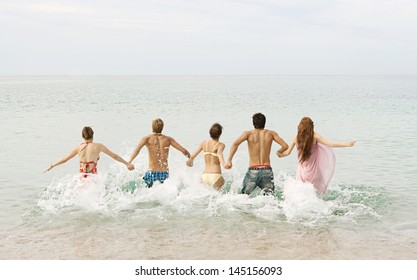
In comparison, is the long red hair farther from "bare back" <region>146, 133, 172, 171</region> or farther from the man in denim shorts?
"bare back" <region>146, 133, 172, 171</region>

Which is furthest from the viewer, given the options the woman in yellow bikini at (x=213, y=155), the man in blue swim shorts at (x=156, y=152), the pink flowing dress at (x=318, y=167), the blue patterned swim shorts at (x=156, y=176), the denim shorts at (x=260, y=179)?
the blue patterned swim shorts at (x=156, y=176)

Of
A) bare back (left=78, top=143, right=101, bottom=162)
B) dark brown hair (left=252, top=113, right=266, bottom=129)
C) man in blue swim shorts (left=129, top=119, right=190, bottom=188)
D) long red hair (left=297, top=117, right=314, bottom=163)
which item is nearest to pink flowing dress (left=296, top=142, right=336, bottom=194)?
long red hair (left=297, top=117, right=314, bottom=163)

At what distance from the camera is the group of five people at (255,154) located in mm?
9609

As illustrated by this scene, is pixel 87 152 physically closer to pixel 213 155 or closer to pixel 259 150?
pixel 213 155

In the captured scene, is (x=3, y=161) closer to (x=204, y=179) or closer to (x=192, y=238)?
(x=204, y=179)

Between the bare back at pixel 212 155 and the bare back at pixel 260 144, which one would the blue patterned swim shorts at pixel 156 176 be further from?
the bare back at pixel 260 144

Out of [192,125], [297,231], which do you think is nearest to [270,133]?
[297,231]

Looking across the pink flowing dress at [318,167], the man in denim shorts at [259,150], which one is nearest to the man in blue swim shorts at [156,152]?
the man in denim shorts at [259,150]

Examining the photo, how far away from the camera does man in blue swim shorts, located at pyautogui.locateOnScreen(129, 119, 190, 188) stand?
10.3 meters

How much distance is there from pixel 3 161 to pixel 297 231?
1239 centimetres

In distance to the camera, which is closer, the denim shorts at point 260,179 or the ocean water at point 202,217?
the ocean water at point 202,217

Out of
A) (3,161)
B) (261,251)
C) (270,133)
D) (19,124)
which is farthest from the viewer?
(19,124)

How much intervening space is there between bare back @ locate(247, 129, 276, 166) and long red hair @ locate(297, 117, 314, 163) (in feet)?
1.76

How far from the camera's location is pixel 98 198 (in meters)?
10.3
